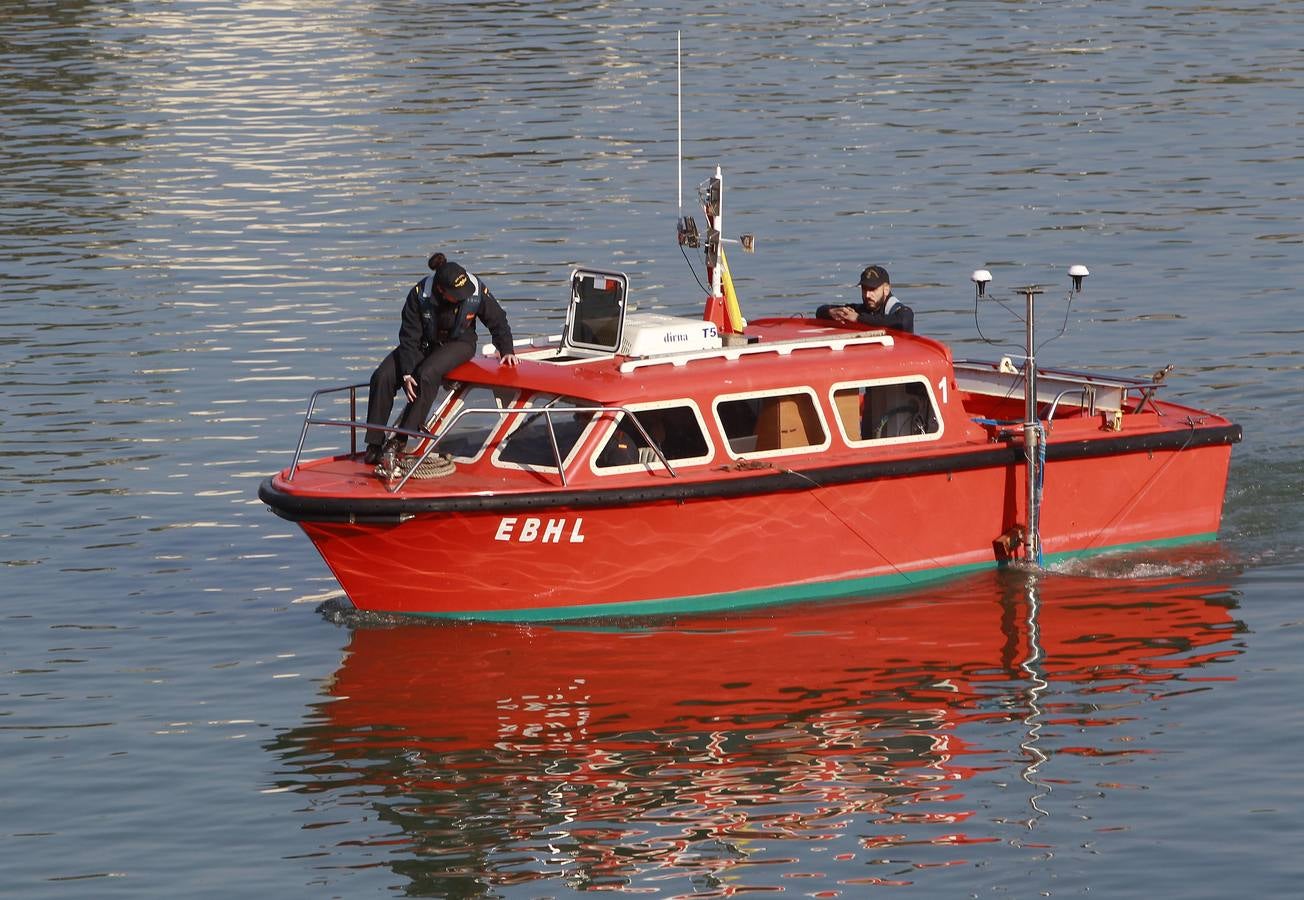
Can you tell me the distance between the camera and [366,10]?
56.8 meters

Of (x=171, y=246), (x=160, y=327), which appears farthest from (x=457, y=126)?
(x=160, y=327)

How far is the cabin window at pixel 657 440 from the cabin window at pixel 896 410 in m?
1.35

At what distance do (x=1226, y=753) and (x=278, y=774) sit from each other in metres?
6.46

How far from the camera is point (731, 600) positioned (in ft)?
59.7

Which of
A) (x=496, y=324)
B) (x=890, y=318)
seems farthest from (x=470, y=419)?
(x=890, y=318)

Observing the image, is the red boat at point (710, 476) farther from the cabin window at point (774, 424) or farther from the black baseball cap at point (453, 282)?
the black baseball cap at point (453, 282)

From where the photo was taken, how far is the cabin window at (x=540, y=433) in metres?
17.6

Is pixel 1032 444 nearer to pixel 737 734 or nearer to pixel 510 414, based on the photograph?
pixel 737 734

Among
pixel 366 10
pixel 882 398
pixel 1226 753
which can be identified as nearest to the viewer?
pixel 1226 753

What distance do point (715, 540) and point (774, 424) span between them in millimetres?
1096

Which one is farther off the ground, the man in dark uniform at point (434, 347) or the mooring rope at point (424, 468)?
the man in dark uniform at point (434, 347)

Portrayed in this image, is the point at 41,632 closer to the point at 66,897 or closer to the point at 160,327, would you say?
the point at 66,897

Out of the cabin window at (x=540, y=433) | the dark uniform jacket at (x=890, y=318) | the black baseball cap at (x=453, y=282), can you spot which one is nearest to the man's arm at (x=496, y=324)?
the black baseball cap at (x=453, y=282)

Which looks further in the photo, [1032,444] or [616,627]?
[1032,444]
